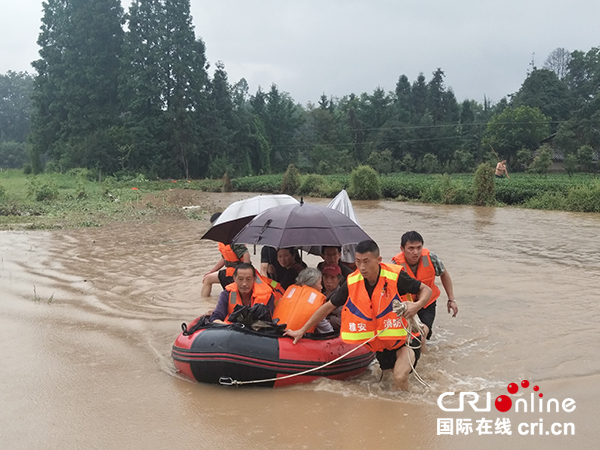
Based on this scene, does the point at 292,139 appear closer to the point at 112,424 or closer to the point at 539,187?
the point at 539,187

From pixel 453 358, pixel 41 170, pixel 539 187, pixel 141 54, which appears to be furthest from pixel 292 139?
pixel 453 358

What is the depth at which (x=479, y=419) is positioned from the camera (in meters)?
4.33

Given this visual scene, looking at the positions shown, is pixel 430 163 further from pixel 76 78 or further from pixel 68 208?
pixel 68 208

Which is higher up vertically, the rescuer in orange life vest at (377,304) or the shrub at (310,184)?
the shrub at (310,184)

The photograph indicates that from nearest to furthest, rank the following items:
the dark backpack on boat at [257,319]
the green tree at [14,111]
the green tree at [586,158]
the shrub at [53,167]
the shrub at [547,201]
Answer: the dark backpack on boat at [257,319] < the shrub at [547,201] < the green tree at [586,158] < the shrub at [53,167] < the green tree at [14,111]

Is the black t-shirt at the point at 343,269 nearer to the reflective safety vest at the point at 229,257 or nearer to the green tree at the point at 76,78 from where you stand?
the reflective safety vest at the point at 229,257

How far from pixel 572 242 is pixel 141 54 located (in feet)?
133

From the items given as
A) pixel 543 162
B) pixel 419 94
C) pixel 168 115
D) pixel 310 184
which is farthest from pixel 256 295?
pixel 419 94

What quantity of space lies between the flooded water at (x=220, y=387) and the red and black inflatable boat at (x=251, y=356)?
0.13 meters

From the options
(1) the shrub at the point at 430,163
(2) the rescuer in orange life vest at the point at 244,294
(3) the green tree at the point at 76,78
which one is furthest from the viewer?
(1) the shrub at the point at 430,163

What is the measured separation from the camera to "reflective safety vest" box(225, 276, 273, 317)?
509 centimetres

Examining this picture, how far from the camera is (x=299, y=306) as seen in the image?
16.3 ft

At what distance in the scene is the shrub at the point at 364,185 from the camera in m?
28.8

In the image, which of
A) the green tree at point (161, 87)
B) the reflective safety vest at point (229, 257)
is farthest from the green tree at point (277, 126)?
the reflective safety vest at point (229, 257)
